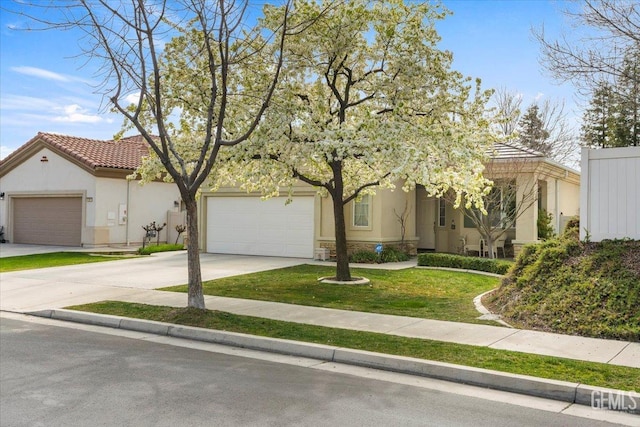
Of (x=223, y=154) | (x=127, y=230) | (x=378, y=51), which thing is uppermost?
(x=378, y=51)

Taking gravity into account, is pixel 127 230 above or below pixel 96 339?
above

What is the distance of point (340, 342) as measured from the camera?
7883 millimetres

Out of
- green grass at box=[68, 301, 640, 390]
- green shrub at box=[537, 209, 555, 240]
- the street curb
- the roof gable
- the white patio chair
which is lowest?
the street curb

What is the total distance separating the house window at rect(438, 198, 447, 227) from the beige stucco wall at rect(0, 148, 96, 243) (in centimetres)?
1477

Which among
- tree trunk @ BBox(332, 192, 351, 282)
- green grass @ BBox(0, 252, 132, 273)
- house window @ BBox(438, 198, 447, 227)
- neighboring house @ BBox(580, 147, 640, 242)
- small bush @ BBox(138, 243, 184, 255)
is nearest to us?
neighboring house @ BBox(580, 147, 640, 242)

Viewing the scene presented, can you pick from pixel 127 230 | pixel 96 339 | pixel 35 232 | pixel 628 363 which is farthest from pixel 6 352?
pixel 35 232

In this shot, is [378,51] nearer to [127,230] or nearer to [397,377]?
[397,377]

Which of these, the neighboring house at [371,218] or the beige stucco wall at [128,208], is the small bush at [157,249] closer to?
the neighboring house at [371,218]

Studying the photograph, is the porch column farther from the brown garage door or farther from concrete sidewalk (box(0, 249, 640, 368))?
the brown garage door

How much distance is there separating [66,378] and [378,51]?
894 centimetres

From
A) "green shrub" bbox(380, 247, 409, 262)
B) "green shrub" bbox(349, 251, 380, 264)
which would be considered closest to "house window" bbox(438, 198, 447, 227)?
"green shrub" bbox(380, 247, 409, 262)

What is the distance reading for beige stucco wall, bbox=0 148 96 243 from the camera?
83.0ft

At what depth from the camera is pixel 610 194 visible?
10391 millimetres

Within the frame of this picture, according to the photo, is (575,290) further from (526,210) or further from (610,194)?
(526,210)
